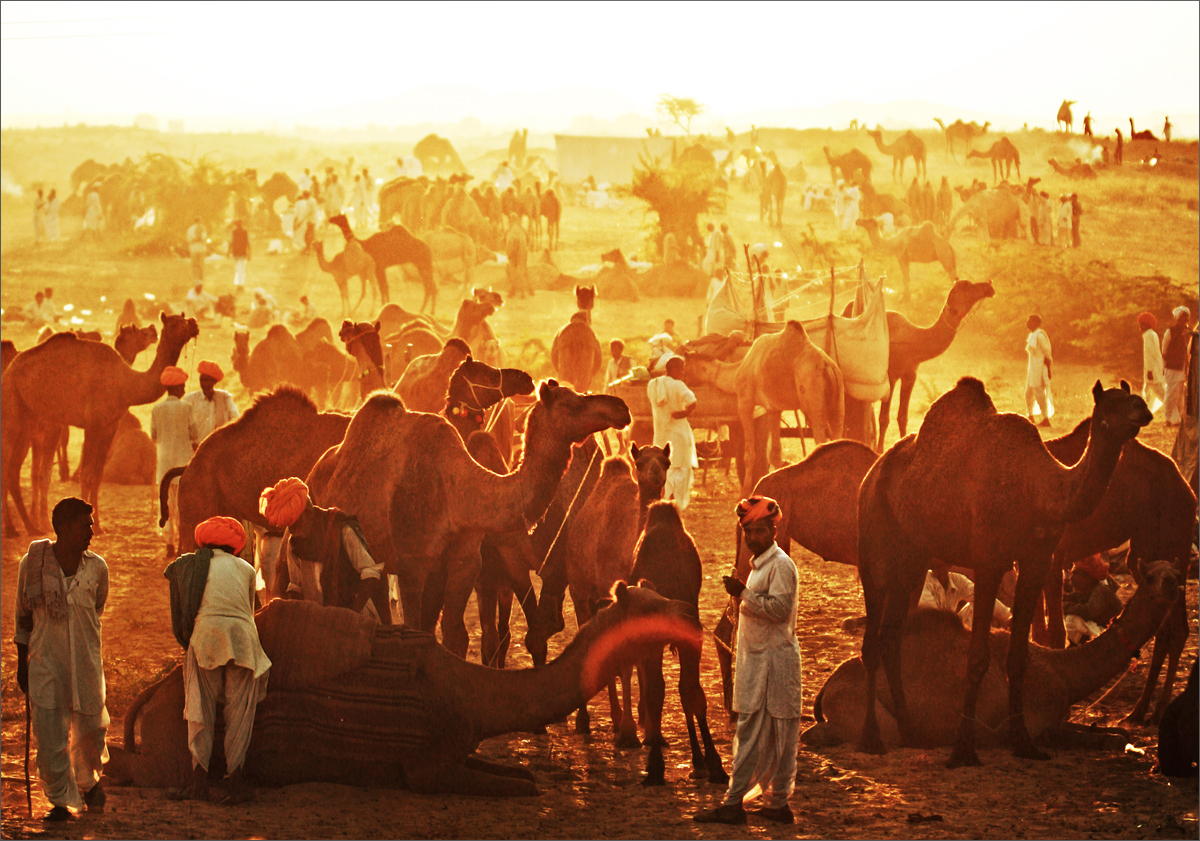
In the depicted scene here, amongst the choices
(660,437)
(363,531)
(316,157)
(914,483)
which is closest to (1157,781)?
(914,483)

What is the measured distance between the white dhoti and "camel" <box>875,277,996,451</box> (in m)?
12.1

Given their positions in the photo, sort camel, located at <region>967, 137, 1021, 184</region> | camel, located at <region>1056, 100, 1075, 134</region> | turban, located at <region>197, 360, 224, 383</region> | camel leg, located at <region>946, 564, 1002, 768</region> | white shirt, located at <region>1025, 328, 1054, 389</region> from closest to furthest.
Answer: camel leg, located at <region>946, 564, 1002, 768</region> → turban, located at <region>197, 360, 224, 383</region> → white shirt, located at <region>1025, 328, 1054, 389</region> → camel, located at <region>1056, 100, 1075, 134</region> → camel, located at <region>967, 137, 1021, 184</region>

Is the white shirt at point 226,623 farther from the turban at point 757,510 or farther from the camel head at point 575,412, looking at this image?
the turban at point 757,510

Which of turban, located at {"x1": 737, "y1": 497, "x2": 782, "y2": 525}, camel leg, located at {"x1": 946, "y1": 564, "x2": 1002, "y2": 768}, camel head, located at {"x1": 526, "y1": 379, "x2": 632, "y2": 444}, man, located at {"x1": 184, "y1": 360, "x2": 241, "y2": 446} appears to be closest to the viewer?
turban, located at {"x1": 737, "y1": 497, "x2": 782, "y2": 525}

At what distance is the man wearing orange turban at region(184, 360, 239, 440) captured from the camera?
44.1 ft

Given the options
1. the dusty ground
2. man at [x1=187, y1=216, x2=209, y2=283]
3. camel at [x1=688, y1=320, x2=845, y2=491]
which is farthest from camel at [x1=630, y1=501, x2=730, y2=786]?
man at [x1=187, y1=216, x2=209, y2=283]

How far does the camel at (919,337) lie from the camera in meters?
18.4

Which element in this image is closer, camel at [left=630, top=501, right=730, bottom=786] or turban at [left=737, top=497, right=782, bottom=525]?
turban at [left=737, top=497, right=782, bottom=525]

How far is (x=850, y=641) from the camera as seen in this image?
11.3 meters

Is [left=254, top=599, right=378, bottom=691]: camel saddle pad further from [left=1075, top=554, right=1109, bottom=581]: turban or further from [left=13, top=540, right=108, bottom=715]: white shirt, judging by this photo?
[left=1075, top=554, right=1109, bottom=581]: turban

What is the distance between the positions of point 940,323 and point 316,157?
67.8m

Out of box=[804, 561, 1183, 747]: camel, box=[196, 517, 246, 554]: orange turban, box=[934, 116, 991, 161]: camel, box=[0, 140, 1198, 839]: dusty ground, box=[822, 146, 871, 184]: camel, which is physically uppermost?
box=[934, 116, 991, 161]: camel

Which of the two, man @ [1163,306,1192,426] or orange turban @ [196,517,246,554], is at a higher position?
orange turban @ [196,517,246,554]

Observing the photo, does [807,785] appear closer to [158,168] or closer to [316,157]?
[158,168]
